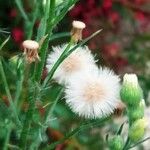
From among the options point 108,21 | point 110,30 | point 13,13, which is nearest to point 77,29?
point 13,13

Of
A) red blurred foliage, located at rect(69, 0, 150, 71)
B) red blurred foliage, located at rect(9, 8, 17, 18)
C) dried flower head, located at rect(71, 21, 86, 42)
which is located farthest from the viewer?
red blurred foliage, located at rect(69, 0, 150, 71)

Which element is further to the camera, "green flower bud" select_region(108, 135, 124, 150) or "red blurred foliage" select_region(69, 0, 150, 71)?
"red blurred foliage" select_region(69, 0, 150, 71)

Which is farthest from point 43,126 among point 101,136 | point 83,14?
point 83,14

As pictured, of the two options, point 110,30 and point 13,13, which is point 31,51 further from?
point 110,30

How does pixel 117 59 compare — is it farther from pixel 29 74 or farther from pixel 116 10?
pixel 29 74

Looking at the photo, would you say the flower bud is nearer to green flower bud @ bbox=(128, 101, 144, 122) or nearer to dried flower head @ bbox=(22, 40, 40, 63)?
green flower bud @ bbox=(128, 101, 144, 122)

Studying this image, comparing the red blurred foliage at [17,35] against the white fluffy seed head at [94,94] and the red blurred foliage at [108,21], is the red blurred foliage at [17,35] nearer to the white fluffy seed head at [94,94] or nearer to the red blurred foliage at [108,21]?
the red blurred foliage at [108,21]

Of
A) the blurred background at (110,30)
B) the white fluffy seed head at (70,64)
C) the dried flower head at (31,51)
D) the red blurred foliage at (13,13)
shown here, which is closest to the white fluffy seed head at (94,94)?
the white fluffy seed head at (70,64)

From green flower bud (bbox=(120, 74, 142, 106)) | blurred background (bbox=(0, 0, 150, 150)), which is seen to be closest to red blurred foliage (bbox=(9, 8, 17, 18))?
blurred background (bbox=(0, 0, 150, 150))
